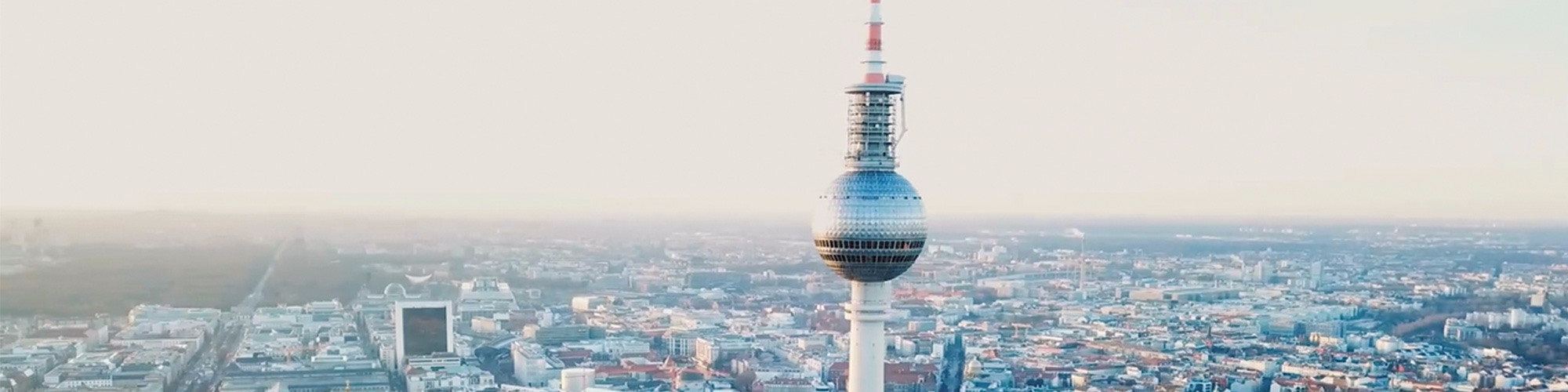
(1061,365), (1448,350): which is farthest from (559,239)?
(1448,350)

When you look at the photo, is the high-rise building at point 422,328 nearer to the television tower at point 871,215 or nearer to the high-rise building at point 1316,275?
the television tower at point 871,215

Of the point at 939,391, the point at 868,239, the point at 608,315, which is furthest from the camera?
the point at 608,315

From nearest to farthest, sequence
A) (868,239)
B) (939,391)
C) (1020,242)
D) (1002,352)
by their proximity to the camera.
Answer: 1. (868,239)
2. (939,391)
3. (1002,352)
4. (1020,242)

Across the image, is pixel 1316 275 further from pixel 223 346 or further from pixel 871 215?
pixel 871 215

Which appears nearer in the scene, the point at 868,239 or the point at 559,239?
the point at 868,239

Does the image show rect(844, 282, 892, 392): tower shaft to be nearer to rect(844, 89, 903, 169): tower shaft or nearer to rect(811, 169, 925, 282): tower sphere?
rect(811, 169, 925, 282): tower sphere

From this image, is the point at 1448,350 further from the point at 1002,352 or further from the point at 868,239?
the point at 868,239
